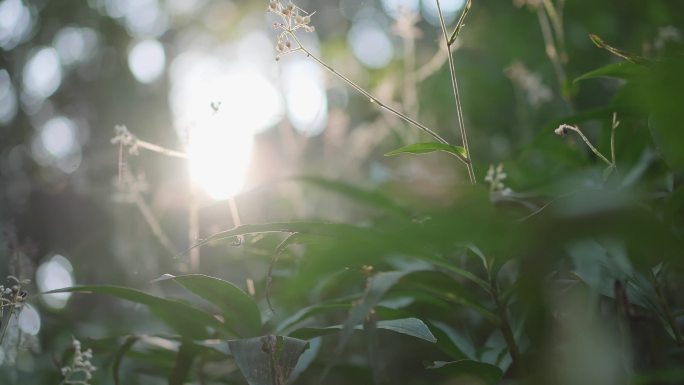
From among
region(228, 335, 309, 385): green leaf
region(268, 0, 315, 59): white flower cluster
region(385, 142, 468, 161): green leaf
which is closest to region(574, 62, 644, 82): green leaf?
region(385, 142, 468, 161): green leaf

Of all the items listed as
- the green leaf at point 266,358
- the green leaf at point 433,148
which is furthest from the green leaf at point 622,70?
the green leaf at point 266,358

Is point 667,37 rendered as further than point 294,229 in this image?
Yes

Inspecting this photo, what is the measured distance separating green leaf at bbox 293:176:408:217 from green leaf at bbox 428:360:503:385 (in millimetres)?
234

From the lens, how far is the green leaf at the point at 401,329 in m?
0.69

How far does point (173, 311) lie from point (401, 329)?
0.32 metres

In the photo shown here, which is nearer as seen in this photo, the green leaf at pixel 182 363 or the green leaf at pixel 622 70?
the green leaf at pixel 622 70

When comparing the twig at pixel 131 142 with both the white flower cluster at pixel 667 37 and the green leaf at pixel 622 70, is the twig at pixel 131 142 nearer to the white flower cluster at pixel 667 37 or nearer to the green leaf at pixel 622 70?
the green leaf at pixel 622 70

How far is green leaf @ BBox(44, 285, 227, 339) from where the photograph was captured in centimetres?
76

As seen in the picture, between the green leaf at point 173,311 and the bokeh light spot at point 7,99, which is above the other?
the bokeh light spot at point 7,99

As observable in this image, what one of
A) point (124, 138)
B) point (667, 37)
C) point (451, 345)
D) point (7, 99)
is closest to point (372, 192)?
point (451, 345)

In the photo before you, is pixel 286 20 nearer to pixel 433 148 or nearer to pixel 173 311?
pixel 433 148

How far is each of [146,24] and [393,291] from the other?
2.57 m

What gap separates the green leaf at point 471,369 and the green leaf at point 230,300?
0.85 ft

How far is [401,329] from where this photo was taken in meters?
0.72
